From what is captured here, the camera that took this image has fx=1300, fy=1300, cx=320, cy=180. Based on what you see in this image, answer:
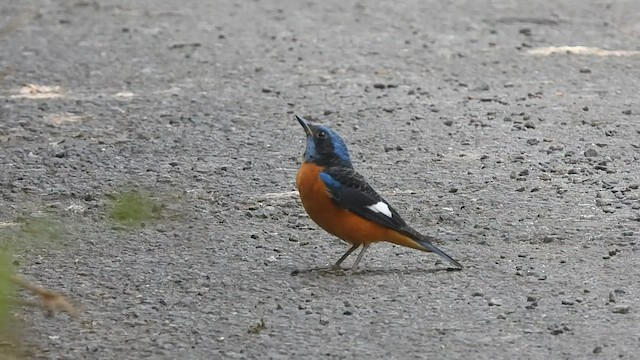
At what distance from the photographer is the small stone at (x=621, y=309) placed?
5.21 m

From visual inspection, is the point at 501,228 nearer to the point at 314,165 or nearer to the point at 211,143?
the point at 314,165

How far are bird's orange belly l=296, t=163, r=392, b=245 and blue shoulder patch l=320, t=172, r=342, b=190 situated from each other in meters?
0.02

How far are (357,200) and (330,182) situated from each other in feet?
0.47

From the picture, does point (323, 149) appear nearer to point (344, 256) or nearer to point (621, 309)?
point (344, 256)

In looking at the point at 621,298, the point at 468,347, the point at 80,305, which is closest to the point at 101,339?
the point at 80,305

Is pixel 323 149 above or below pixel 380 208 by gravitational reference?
above

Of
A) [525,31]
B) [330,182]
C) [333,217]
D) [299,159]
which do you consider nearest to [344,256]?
[333,217]

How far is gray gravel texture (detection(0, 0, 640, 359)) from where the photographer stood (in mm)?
5098

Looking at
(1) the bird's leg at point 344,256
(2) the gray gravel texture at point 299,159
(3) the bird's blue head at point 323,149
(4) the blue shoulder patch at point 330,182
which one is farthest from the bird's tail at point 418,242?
(3) the bird's blue head at point 323,149

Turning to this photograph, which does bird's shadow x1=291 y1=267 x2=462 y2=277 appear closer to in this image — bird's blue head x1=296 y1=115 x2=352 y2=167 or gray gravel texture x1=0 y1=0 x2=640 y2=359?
gray gravel texture x1=0 y1=0 x2=640 y2=359

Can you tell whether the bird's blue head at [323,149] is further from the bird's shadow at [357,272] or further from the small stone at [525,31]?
the small stone at [525,31]

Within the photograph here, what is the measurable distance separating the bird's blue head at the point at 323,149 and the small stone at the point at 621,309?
4.61 feet

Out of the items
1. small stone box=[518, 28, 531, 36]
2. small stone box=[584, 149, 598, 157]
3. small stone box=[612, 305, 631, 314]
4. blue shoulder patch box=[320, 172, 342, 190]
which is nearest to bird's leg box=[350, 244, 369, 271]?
blue shoulder patch box=[320, 172, 342, 190]

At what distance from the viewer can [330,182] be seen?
227 inches
